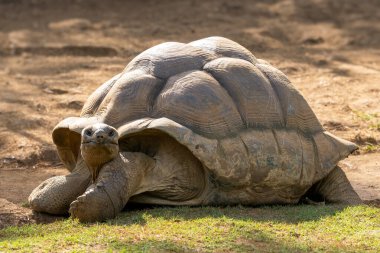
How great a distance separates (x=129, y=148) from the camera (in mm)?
5605

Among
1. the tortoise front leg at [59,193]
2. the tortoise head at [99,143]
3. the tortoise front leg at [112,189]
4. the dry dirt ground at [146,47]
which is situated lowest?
the dry dirt ground at [146,47]

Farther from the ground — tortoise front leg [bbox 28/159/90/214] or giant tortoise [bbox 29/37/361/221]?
giant tortoise [bbox 29/37/361/221]

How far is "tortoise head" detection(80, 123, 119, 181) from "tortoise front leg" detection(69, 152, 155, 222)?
87mm

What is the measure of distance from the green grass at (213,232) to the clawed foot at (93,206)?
66 millimetres

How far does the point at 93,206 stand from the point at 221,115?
1078mm

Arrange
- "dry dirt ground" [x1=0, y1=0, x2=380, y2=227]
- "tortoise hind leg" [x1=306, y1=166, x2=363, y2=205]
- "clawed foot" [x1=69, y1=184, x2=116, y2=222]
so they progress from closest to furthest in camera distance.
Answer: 1. "clawed foot" [x1=69, y1=184, x2=116, y2=222]
2. "tortoise hind leg" [x1=306, y1=166, x2=363, y2=205]
3. "dry dirt ground" [x1=0, y1=0, x2=380, y2=227]

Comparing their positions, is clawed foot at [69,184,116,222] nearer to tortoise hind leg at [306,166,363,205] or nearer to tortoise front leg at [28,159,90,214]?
tortoise front leg at [28,159,90,214]

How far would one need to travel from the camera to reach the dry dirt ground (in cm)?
754

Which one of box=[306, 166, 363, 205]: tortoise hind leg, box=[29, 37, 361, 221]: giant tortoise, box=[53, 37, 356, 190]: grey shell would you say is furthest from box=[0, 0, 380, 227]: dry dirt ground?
box=[53, 37, 356, 190]: grey shell

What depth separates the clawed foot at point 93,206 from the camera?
199 inches

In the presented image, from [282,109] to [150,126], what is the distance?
1.10 metres

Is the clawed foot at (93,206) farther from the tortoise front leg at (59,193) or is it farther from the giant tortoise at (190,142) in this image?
the tortoise front leg at (59,193)

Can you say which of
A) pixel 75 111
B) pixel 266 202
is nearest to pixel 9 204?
pixel 266 202

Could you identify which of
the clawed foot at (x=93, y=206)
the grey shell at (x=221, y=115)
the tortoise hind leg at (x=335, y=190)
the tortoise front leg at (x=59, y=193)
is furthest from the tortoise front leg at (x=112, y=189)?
the tortoise hind leg at (x=335, y=190)
